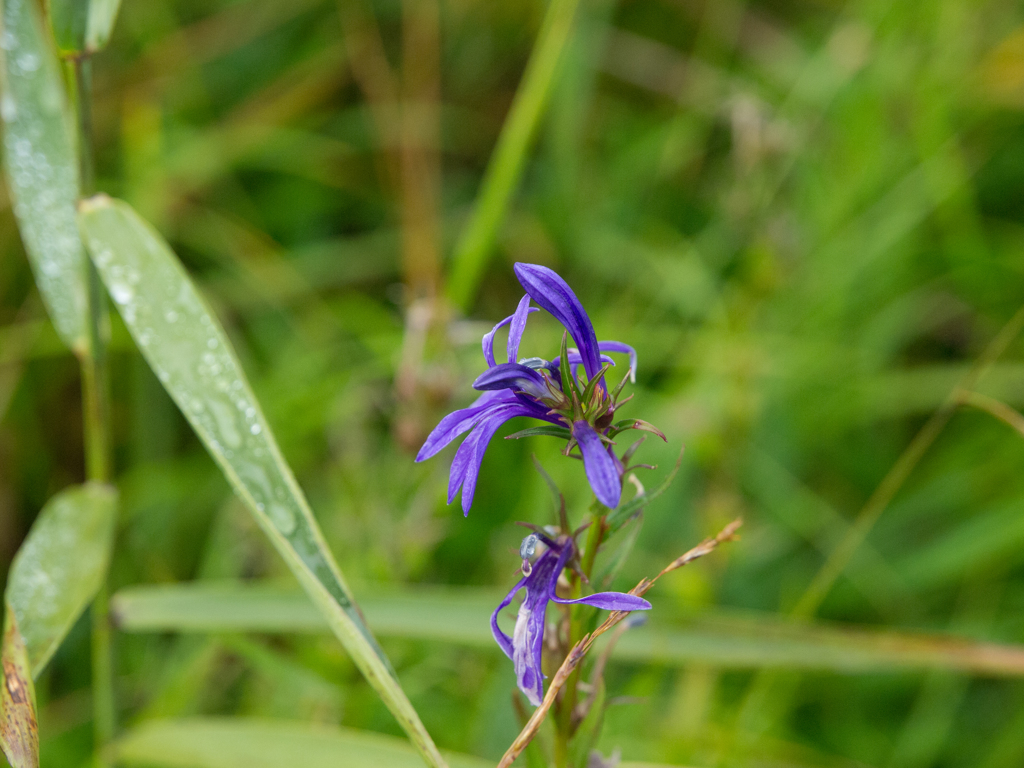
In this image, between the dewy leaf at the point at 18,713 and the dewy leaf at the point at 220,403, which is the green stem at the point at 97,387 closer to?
the dewy leaf at the point at 220,403

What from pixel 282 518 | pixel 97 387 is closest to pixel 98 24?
pixel 97 387

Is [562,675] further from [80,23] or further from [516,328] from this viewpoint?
[80,23]

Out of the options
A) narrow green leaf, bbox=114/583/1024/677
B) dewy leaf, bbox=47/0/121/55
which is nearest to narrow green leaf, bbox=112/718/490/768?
narrow green leaf, bbox=114/583/1024/677

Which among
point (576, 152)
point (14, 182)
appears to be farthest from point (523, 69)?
point (14, 182)

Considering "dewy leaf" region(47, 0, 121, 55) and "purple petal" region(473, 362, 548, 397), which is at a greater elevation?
"dewy leaf" region(47, 0, 121, 55)

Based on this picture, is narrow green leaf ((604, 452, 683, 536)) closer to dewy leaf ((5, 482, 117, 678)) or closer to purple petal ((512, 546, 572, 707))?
purple petal ((512, 546, 572, 707))

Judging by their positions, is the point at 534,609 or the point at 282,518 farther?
the point at 282,518

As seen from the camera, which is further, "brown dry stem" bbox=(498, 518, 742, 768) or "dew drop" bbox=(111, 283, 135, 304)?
"dew drop" bbox=(111, 283, 135, 304)
